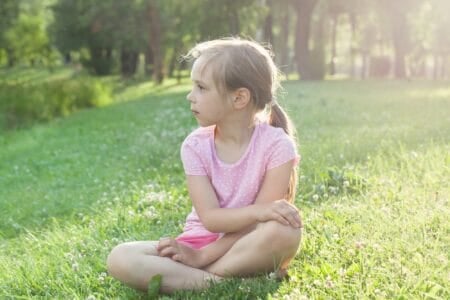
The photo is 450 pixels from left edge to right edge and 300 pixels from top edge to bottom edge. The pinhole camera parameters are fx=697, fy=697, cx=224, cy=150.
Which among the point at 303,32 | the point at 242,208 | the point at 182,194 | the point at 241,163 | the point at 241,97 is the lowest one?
the point at 303,32

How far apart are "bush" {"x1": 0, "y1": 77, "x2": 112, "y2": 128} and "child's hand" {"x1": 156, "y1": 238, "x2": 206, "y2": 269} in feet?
57.6

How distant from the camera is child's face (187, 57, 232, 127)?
14.8 feet

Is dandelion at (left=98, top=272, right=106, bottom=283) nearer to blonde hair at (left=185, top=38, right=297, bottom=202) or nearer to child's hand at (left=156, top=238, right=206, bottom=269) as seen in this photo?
child's hand at (left=156, top=238, right=206, bottom=269)

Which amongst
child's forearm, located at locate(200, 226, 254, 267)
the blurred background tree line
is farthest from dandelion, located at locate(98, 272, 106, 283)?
the blurred background tree line

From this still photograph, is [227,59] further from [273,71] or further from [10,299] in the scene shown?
[10,299]

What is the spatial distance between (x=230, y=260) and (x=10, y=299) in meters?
1.75

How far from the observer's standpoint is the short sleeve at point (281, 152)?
4512mm

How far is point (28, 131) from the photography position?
19.5 m

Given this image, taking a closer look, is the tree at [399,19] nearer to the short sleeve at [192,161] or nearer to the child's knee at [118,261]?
the short sleeve at [192,161]

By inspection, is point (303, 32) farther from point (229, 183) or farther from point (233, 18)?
point (229, 183)

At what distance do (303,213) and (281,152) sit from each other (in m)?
1.56

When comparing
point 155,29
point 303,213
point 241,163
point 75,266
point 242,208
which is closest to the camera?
point 242,208

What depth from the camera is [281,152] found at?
452cm

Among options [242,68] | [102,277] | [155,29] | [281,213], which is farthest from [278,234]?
[155,29]
